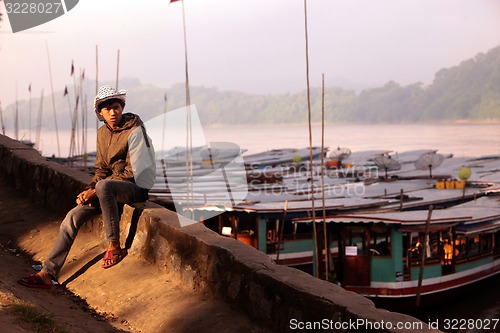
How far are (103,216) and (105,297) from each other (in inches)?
27.2

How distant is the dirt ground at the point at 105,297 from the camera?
13.3ft

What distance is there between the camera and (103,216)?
5.21m

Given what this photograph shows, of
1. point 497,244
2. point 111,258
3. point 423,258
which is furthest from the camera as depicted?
point 497,244

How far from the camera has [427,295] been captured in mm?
15711

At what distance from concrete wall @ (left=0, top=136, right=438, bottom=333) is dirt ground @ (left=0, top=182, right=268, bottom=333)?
10cm

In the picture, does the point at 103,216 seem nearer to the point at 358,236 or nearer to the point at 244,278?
the point at 244,278

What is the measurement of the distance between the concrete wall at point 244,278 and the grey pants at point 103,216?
30cm

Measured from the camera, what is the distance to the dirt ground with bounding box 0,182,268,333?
404 cm

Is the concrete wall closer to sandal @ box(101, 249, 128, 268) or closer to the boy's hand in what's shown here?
sandal @ box(101, 249, 128, 268)

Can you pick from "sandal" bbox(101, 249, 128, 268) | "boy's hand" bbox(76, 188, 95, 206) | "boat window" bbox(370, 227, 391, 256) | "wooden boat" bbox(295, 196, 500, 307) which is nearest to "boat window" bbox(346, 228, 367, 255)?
"wooden boat" bbox(295, 196, 500, 307)

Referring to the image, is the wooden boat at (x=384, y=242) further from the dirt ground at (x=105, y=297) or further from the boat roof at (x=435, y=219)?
the dirt ground at (x=105, y=297)

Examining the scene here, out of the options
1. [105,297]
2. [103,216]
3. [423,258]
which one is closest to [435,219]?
[423,258]

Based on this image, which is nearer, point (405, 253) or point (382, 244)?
point (382, 244)

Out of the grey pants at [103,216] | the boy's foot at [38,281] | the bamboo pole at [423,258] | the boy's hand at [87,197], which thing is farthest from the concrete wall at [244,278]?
the bamboo pole at [423,258]
